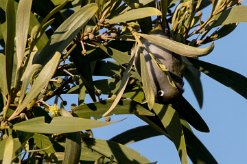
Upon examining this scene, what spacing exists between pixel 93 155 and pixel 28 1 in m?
0.50

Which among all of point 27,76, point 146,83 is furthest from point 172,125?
point 27,76

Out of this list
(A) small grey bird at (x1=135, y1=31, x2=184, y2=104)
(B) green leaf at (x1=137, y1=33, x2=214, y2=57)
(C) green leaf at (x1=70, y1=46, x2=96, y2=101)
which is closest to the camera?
(B) green leaf at (x1=137, y1=33, x2=214, y2=57)

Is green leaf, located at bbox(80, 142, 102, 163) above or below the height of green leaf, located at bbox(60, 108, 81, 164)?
below

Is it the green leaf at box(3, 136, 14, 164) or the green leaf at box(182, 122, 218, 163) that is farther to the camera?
the green leaf at box(182, 122, 218, 163)

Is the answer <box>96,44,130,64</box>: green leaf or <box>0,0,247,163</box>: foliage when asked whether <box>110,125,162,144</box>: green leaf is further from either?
<box>96,44,130,64</box>: green leaf

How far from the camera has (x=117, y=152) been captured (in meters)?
1.75

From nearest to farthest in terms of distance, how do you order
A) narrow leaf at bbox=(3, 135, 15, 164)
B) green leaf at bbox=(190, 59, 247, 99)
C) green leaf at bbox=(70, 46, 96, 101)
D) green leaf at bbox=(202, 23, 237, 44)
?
narrow leaf at bbox=(3, 135, 15, 164)
green leaf at bbox=(70, 46, 96, 101)
green leaf at bbox=(202, 23, 237, 44)
green leaf at bbox=(190, 59, 247, 99)

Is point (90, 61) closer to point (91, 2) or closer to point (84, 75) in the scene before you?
point (84, 75)

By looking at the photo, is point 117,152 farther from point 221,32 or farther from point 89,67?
point 221,32

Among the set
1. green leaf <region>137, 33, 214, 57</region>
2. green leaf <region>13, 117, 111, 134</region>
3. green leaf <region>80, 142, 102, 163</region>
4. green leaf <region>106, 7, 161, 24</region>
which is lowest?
green leaf <region>80, 142, 102, 163</region>

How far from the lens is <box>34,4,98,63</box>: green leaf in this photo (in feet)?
4.92

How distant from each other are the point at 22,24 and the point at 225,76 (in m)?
0.74

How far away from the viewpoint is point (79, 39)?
1629mm

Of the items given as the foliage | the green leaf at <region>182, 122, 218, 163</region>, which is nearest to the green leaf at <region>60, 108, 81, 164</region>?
the foliage
